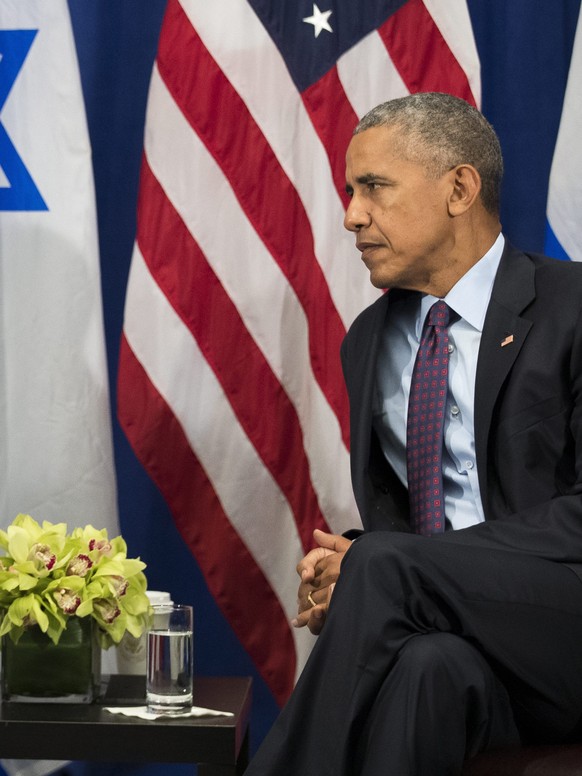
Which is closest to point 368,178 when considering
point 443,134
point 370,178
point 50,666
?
point 370,178

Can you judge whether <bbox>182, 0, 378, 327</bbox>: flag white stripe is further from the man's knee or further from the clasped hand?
the man's knee

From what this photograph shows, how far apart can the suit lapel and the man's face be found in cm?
15

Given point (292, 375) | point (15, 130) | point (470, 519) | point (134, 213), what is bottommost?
point (470, 519)

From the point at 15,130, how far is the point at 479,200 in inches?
41.9

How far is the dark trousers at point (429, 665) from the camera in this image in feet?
4.54

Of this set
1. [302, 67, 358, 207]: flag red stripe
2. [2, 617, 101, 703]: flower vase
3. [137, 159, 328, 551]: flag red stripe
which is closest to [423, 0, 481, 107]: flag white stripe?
[302, 67, 358, 207]: flag red stripe

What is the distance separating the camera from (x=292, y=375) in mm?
2516

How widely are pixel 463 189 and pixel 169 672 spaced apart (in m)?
0.93

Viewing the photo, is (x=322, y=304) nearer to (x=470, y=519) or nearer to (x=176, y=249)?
(x=176, y=249)

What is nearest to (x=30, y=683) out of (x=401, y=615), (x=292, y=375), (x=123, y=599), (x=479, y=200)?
(x=123, y=599)

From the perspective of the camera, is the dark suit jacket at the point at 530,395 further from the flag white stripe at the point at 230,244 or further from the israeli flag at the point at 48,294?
the israeli flag at the point at 48,294

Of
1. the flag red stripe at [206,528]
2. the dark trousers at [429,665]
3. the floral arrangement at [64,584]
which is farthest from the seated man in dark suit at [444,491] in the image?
the flag red stripe at [206,528]

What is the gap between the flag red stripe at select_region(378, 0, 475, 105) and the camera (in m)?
2.46

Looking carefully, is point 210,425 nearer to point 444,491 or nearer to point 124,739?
point 444,491
